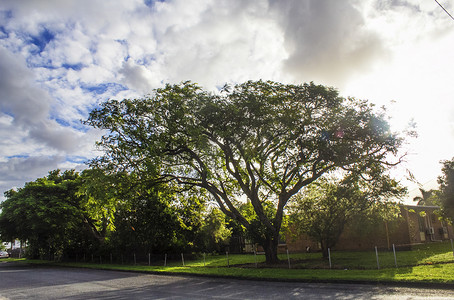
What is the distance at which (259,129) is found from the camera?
17969 mm

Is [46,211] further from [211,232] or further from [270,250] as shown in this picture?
[270,250]

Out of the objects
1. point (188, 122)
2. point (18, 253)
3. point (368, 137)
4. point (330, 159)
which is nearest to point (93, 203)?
point (188, 122)

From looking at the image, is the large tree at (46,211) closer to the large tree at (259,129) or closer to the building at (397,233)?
the large tree at (259,129)

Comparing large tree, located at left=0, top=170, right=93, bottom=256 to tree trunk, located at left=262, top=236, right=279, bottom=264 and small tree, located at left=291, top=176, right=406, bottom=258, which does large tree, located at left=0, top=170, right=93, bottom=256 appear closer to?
tree trunk, located at left=262, top=236, right=279, bottom=264

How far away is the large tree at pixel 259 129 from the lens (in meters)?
16.5

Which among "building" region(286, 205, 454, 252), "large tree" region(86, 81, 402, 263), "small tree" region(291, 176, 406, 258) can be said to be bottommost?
"building" region(286, 205, 454, 252)

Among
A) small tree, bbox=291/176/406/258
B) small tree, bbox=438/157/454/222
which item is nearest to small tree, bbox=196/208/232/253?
small tree, bbox=291/176/406/258

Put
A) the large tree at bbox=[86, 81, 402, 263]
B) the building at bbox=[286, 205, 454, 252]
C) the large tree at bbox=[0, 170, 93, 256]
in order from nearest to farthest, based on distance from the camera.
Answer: the large tree at bbox=[86, 81, 402, 263], the building at bbox=[286, 205, 454, 252], the large tree at bbox=[0, 170, 93, 256]

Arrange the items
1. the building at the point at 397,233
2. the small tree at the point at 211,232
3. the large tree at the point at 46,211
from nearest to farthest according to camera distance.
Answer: the building at the point at 397,233 → the large tree at the point at 46,211 → the small tree at the point at 211,232

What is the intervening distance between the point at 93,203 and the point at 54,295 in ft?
31.8

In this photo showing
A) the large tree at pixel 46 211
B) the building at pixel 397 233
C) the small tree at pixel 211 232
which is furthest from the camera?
the small tree at pixel 211 232

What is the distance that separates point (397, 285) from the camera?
1011 cm

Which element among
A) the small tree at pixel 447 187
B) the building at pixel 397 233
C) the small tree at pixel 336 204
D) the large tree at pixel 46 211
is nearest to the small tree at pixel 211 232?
the building at pixel 397 233

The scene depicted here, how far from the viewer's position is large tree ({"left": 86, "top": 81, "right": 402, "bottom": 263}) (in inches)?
649
